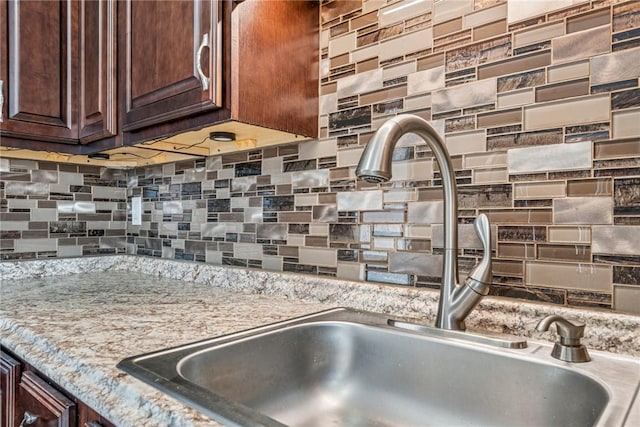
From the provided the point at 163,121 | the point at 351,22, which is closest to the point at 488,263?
the point at 351,22

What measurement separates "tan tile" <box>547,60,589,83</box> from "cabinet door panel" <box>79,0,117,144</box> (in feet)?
4.14

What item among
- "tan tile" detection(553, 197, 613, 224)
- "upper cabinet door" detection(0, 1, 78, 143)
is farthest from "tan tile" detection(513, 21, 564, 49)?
"upper cabinet door" detection(0, 1, 78, 143)

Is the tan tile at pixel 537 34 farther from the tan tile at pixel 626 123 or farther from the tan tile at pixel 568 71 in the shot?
the tan tile at pixel 626 123

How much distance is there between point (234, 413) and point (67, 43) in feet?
5.13

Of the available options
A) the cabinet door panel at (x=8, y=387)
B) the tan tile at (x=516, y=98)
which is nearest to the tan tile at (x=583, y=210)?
the tan tile at (x=516, y=98)

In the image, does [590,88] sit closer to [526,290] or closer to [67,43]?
[526,290]

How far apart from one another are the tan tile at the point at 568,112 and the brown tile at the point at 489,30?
0.61 ft

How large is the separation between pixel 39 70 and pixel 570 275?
1734mm

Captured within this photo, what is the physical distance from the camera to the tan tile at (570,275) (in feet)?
2.52

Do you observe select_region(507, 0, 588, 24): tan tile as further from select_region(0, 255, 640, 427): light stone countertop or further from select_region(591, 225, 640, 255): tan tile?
select_region(0, 255, 640, 427): light stone countertop

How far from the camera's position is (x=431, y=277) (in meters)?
0.98

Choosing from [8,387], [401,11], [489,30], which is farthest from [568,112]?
[8,387]

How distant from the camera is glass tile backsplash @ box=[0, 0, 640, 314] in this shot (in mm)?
767

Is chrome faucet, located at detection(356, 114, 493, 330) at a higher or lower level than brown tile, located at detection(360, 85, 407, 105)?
lower
